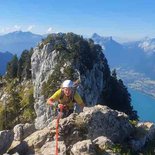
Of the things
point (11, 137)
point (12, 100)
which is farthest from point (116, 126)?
point (12, 100)

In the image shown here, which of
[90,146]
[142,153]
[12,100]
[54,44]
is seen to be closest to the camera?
[90,146]

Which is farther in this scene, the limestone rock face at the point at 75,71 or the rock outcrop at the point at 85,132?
the limestone rock face at the point at 75,71

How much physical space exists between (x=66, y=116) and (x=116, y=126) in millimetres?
2778

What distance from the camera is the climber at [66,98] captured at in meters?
18.3

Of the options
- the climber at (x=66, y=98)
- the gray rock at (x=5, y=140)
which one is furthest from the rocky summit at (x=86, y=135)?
the climber at (x=66, y=98)

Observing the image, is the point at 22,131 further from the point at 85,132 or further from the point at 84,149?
the point at 84,149

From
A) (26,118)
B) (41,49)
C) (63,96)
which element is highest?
(63,96)

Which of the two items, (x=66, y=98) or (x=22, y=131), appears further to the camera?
(x=22, y=131)

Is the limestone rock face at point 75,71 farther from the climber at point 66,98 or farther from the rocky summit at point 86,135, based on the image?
the climber at point 66,98

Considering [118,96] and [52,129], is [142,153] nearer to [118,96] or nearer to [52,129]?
[52,129]

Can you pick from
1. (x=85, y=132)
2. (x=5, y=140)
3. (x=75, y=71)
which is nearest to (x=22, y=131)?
(x=5, y=140)

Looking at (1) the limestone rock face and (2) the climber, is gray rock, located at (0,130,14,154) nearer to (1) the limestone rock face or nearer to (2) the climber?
(2) the climber

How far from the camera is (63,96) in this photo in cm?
1897

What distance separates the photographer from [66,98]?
1916cm
